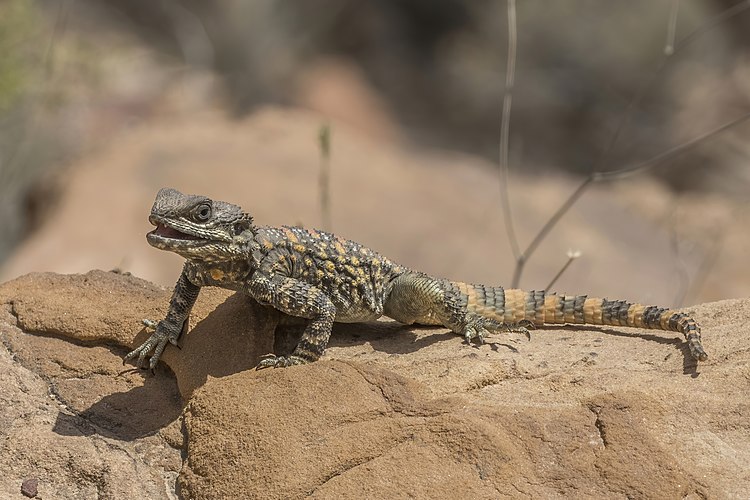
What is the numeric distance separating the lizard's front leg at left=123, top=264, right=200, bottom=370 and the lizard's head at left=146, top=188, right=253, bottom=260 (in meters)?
0.34

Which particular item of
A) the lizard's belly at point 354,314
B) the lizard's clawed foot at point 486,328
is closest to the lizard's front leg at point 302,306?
the lizard's belly at point 354,314

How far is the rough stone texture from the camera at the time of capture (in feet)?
13.6

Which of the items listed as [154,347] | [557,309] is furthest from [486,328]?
[154,347]

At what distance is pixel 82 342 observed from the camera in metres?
5.33

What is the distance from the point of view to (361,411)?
14.8ft

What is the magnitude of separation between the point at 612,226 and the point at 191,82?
11.3 meters

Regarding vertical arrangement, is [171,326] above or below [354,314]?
below

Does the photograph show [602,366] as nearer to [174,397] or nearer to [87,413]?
[174,397]

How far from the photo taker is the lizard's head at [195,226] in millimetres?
4746

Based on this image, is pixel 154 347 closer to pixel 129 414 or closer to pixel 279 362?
pixel 129 414

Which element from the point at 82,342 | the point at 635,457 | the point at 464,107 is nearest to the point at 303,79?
the point at 464,107

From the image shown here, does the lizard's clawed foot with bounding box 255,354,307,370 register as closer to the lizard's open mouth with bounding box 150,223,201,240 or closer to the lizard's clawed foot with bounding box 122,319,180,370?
the lizard's clawed foot with bounding box 122,319,180,370

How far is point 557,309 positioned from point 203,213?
2.36 metres

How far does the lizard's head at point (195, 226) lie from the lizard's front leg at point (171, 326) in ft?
1.11
